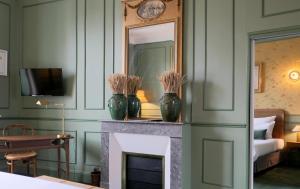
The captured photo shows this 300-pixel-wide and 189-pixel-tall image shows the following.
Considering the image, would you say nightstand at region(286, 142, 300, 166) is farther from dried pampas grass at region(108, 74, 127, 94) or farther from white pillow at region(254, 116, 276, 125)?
dried pampas grass at region(108, 74, 127, 94)

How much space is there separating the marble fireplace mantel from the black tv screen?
1.11 metres

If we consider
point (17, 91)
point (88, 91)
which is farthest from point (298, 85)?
point (17, 91)

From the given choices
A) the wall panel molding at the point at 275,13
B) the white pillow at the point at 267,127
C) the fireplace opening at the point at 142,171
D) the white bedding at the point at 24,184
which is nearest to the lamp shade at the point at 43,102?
the fireplace opening at the point at 142,171

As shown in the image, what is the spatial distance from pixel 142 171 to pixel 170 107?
870mm

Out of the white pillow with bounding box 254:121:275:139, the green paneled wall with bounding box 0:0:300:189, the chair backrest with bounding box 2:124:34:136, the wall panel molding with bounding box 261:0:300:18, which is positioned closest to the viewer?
the wall panel molding with bounding box 261:0:300:18

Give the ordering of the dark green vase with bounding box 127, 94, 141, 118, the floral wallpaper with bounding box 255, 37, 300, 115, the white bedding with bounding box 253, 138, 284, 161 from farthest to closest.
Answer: the floral wallpaper with bounding box 255, 37, 300, 115 → the white bedding with bounding box 253, 138, 284, 161 → the dark green vase with bounding box 127, 94, 141, 118

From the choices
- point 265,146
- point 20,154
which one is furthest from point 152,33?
point 265,146

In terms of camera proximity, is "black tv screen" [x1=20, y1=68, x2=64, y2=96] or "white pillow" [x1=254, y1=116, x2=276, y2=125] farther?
"white pillow" [x1=254, y1=116, x2=276, y2=125]

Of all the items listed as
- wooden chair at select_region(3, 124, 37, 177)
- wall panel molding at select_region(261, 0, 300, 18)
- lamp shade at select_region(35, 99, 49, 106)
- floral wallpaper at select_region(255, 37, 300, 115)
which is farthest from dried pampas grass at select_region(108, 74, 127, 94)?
floral wallpaper at select_region(255, 37, 300, 115)

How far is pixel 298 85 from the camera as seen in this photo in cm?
551

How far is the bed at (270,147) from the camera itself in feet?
15.1

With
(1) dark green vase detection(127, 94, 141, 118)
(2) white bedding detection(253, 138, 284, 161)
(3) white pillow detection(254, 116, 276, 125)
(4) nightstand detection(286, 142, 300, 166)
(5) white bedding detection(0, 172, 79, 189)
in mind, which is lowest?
(4) nightstand detection(286, 142, 300, 166)

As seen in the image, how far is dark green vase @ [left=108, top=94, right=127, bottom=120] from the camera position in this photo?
11.1 ft

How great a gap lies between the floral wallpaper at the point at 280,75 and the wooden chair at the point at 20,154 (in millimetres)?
4434
